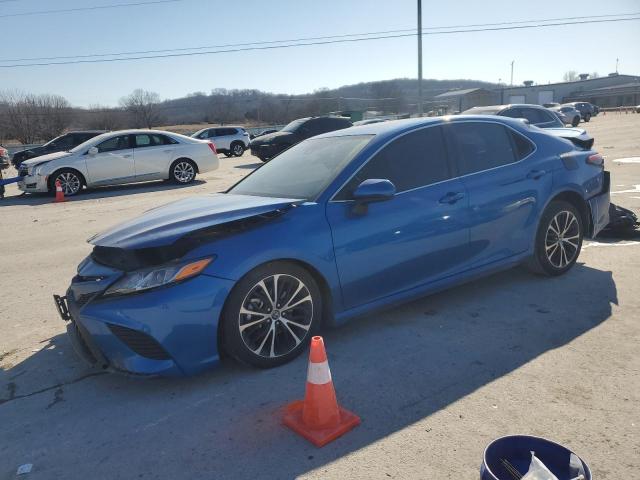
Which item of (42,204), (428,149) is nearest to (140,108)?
(42,204)

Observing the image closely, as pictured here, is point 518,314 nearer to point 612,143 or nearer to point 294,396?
point 294,396

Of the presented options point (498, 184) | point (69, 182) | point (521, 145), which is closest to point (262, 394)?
point (498, 184)

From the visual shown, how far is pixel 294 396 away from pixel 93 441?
113cm

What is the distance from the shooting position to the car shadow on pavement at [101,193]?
41.6 ft

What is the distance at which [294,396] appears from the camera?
3145mm

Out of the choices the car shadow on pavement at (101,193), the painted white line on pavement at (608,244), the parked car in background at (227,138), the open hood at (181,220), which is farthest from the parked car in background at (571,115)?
the open hood at (181,220)

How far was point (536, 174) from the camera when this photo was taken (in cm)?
472

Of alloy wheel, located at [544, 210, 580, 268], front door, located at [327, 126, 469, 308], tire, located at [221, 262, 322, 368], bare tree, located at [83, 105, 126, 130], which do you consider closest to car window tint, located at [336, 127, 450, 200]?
front door, located at [327, 126, 469, 308]

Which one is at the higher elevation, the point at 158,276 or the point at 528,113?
the point at 528,113

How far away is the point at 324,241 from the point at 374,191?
1.61 feet

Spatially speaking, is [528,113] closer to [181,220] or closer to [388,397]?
[181,220]

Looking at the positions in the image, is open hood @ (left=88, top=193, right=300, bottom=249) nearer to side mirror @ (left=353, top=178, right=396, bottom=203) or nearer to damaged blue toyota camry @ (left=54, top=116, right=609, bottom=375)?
damaged blue toyota camry @ (left=54, top=116, right=609, bottom=375)

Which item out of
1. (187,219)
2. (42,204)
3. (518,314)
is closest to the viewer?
(187,219)

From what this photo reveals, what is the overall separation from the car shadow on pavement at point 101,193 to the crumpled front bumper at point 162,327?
10.2 m
